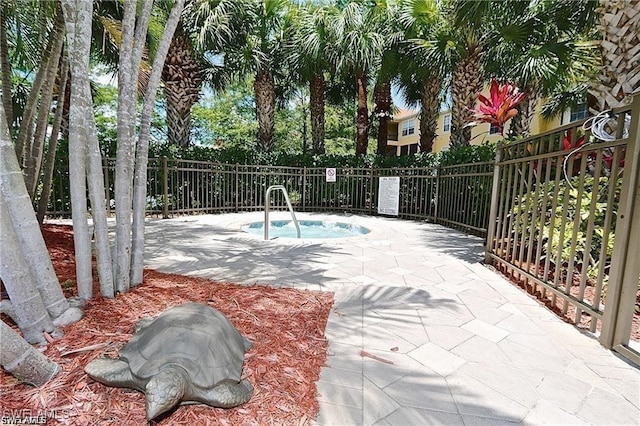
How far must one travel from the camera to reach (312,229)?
898cm

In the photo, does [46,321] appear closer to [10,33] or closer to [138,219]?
[138,219]

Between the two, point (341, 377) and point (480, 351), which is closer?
point (341, 377)

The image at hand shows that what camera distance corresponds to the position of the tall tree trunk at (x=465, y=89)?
8.17 m

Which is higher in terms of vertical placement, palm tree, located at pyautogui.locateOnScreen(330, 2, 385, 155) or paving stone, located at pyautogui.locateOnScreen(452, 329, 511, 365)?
palm tree, located at pyautogui.locateOnScreen(330, 2, 385, 155)

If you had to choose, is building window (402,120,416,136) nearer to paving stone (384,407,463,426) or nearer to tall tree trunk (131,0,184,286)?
tall tree trunk (131,0,184,286)

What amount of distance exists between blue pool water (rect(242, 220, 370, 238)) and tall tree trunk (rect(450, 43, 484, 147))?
3.77 m

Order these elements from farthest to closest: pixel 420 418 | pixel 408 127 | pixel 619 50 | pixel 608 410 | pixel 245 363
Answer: pixel 408 127, pixel 619 50, pixel 245 363, pixel 608 410, pixel 420 418

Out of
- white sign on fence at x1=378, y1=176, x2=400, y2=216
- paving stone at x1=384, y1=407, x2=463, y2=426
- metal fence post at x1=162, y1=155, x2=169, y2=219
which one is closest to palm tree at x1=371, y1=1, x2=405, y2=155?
white sign on fence at x1=378, y1=176, x2=400, y2=216

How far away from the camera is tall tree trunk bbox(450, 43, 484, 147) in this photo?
322 inches

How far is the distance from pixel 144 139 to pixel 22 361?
6.22 ft

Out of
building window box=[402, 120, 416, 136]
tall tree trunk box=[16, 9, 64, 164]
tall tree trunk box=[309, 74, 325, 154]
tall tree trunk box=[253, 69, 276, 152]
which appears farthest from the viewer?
building window box=[402, 120, 416, 136]

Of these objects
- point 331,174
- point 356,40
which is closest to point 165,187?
point 331,174

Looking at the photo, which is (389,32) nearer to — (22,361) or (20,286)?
(20,286)

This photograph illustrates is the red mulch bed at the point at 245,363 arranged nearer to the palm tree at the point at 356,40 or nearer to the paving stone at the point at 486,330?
the paving stone at the point at 486,330
